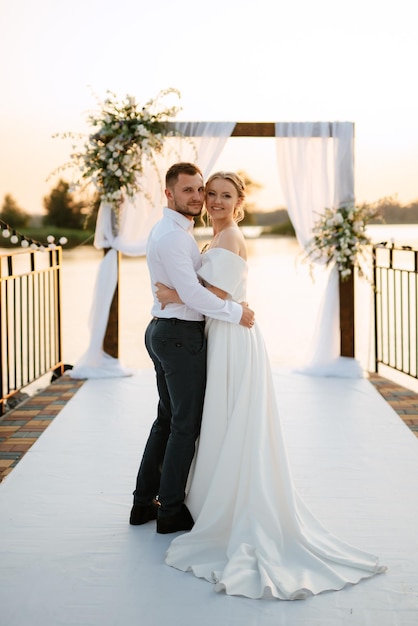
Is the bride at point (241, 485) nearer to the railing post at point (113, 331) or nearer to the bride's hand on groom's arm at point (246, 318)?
the bride's hand on groom's arm at point (246, 318)

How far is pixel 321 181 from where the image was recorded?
20.7 ft

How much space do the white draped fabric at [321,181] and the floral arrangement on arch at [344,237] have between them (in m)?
0.12

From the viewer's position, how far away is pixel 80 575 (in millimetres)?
2510

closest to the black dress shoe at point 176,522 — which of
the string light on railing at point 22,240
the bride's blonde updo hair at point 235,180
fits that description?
the bride's blonde updo hair at point 235,180

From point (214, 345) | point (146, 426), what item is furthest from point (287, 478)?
point (146, 426)

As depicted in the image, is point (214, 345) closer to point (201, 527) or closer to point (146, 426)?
point (201, 527)

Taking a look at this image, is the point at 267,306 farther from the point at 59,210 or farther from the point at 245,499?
the point at 245,499

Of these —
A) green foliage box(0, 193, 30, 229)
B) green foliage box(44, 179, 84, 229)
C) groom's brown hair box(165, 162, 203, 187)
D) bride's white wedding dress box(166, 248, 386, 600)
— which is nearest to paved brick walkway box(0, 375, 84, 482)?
bride's white wedding dress box(166, 248, 386, 600)

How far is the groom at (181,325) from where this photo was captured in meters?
2.71

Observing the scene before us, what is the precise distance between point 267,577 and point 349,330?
13.6 ft

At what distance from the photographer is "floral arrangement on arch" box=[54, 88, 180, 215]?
5.93 m

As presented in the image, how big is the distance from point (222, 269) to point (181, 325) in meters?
0.27

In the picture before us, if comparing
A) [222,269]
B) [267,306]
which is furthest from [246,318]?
[267,306]

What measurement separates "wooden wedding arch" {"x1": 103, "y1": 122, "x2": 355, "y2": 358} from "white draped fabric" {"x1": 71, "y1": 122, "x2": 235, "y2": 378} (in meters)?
0.09
